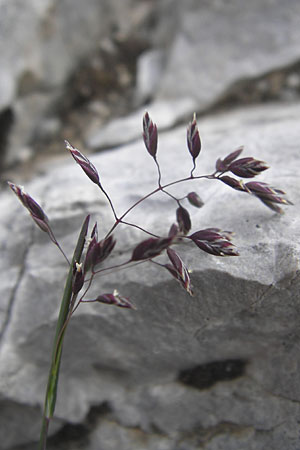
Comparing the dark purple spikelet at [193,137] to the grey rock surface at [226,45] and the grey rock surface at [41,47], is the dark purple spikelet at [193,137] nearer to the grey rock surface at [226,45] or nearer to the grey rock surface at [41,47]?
the grey rock surface at [226,45]

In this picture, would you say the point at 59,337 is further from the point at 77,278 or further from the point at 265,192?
the point at 265,192

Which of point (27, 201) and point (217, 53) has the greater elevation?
point (27, 201)

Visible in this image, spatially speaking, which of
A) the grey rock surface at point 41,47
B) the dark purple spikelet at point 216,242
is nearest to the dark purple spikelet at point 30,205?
the dark purple spikelet at point 216,242

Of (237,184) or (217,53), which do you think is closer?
(237,184)

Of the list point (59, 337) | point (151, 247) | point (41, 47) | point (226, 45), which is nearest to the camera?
point (151, 247)

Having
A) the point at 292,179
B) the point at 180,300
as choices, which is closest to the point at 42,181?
the point at 180,300

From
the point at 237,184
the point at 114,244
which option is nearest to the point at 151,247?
the point at 114,244

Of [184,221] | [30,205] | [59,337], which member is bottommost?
[59,337]
